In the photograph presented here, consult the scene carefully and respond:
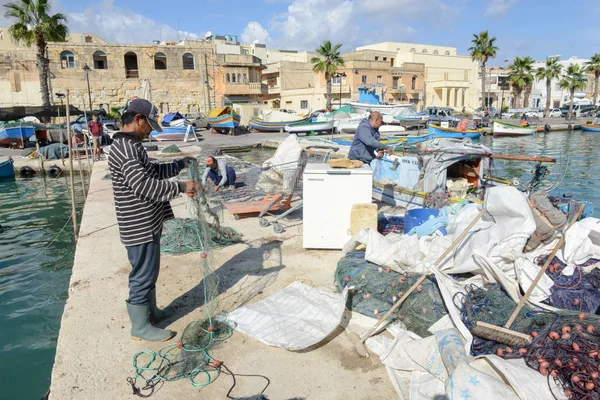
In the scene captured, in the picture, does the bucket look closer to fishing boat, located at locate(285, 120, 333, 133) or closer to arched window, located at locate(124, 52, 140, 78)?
fishing boat, located at locate(285, 120, 333, 133)

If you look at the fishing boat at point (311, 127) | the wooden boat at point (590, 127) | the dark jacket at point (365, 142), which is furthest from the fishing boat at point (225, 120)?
the wooden boat at point (590, 127)

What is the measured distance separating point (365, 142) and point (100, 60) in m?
44.8

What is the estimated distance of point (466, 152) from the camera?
7.78 metres

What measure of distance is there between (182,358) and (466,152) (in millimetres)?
6293

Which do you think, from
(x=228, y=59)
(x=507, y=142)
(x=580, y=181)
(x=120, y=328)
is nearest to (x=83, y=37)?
(x=228, y=59)

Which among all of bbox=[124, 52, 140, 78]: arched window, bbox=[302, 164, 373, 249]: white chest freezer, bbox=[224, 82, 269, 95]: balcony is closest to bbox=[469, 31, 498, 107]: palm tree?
bbox=[224, 82, 269, 95]: balcony

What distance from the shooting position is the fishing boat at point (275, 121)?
31.0m

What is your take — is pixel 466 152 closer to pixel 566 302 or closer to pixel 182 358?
pixel 566 302

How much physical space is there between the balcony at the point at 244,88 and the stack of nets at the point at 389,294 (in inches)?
1685

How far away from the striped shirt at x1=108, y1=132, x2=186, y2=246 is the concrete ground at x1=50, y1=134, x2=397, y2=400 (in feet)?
3.15

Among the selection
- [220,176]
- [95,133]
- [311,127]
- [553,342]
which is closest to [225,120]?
[311,127]

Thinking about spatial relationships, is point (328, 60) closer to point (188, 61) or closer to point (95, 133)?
point (188, 61)

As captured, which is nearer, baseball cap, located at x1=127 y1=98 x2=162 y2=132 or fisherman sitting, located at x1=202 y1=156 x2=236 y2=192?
baseball cap, located at x1=127 y1=98 x2=162 y2=132

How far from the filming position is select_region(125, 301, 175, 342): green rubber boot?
11.6 ft
